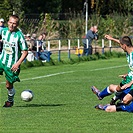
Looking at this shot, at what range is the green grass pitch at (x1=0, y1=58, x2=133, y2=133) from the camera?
1065 cm

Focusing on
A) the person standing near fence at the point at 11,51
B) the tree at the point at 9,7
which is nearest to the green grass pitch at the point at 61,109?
the person standing near fence at the point at 11,51

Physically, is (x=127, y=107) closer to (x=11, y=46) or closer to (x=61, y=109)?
(x=61, y=109)

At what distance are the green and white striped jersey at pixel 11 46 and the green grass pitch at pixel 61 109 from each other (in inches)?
36.5

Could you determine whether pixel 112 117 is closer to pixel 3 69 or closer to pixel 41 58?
pixel 3 69

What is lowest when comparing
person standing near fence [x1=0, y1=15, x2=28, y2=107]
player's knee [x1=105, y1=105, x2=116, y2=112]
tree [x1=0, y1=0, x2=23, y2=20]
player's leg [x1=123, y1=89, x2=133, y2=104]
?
tree [x1=0, y1=0, x2=23, y2=20]

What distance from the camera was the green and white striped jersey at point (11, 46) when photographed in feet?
44.5

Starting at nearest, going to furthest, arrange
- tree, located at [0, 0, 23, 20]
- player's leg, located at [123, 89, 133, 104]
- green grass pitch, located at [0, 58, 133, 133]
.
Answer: green grass pitch, located at [0, 58, 133, 133] < player's leg, located at [123, 89, 133, 104] < tree, located at [0, 0, 23, 20]

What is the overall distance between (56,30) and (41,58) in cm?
1244

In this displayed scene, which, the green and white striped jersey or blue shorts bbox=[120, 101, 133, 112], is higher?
the green and white striped jersey

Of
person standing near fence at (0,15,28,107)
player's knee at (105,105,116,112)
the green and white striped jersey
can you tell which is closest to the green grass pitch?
player's knee at (105,105,116,112)

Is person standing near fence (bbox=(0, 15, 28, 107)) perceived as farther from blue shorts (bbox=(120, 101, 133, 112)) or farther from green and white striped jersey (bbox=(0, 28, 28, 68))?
blue shorts (bbox=(120, 101, 133, 112))

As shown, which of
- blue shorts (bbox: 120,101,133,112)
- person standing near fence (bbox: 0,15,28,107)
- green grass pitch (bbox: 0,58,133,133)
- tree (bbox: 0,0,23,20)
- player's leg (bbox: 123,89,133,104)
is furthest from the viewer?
tree (bbox: 0,0,23,20)

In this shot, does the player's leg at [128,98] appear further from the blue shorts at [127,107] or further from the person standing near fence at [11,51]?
the person standing near fence at [11,51]

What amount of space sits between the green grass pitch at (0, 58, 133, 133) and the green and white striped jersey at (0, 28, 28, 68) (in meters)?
0.93
